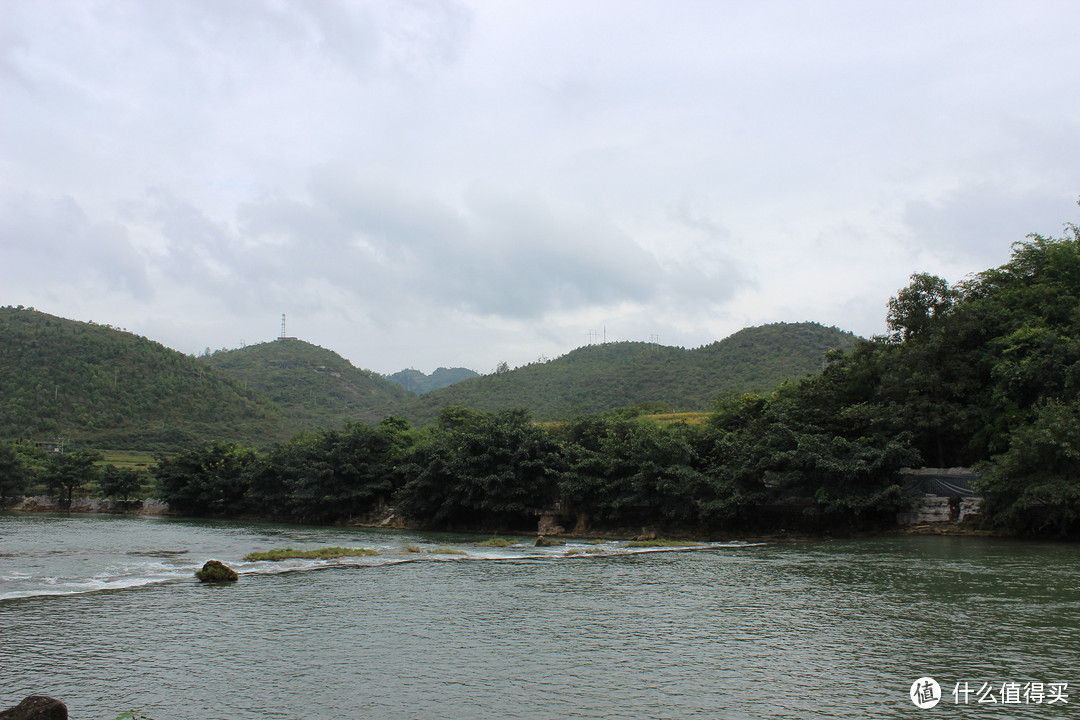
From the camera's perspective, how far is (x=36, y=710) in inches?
325

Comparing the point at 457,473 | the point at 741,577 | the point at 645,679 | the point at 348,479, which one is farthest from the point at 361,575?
the point at 348,479

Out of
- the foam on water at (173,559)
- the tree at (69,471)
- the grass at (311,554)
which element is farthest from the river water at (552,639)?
the tree at (69,471)

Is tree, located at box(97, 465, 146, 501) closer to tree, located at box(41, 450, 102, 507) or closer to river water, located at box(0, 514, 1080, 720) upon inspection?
tree, located at box(41, 450, 102, 507)

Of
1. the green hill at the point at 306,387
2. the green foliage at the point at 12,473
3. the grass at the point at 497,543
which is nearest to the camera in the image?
the grass at the point at 497,543

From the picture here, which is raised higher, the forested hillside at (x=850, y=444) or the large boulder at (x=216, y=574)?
the forested hillside at (x=850, y=444)

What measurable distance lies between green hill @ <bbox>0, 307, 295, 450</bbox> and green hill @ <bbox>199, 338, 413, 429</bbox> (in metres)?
20.2

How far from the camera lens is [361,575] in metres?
25.2

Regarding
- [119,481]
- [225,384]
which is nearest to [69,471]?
[119,481]

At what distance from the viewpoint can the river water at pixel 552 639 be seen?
36.6ft

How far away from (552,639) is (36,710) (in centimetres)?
939

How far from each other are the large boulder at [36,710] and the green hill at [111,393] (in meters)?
105

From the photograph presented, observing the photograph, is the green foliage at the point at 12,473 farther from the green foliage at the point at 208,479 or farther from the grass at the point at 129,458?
the green foliage at the point at 208,479

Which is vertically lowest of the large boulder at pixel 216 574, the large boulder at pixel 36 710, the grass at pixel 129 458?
the large boulder at pixel 216 574

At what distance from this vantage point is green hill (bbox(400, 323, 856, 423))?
359ft
